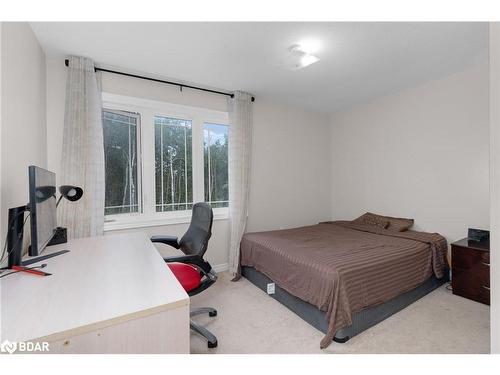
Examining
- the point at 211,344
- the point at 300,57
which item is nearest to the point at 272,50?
the point at 300,57

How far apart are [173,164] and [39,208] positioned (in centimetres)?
178

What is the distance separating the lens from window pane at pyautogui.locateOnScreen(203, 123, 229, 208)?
3.22 metres

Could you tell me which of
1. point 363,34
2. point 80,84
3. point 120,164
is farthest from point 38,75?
point 363,34

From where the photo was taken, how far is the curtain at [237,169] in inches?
122

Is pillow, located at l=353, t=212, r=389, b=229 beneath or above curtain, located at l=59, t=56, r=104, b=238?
beneath

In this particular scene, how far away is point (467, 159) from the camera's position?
2635 millimetres

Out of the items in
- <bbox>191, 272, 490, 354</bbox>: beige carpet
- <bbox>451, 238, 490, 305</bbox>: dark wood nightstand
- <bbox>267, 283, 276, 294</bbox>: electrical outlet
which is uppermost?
<bbox>451, 238, 490, 305</bbox>: dark wood nightstand

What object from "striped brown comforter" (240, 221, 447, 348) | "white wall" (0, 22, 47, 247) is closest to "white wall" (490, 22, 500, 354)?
"striped brown comforter" (240, 221, 447, 348)

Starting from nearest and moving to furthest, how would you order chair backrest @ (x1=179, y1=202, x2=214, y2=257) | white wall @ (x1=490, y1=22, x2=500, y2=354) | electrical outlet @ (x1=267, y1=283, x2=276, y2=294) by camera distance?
white wall @ (x1=490, y1=22, x2=500, y2=354), chair backrest @ (x1=179, y1=202, x2=214, y2=257), electrical outlet @ (x1=267, y1=283, x2=276, y2=294)

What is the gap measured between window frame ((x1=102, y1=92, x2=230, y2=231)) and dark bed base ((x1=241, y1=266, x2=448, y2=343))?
1337 mm

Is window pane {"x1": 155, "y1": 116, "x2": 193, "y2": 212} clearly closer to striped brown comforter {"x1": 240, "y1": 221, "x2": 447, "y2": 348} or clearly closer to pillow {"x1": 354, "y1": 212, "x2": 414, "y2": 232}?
striped brown comforter {"x1": 240, "y1": 221, "x2": 447, "y2": 348}

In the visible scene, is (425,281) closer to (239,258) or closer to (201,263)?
(239,258)

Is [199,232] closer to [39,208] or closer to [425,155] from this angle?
[39,208]

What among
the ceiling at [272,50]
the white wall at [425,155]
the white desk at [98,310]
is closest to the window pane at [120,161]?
the ceiling at [272,50]
